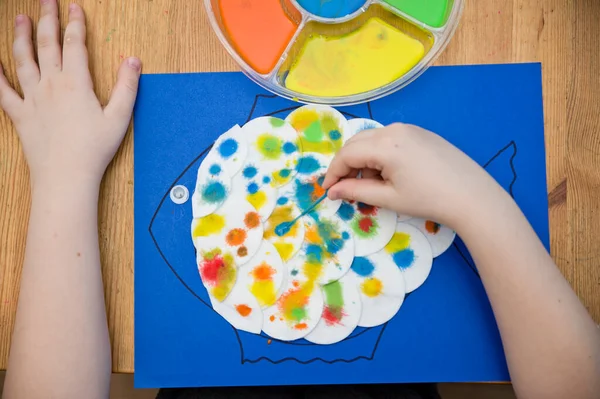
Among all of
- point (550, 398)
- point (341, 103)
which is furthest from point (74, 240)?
point (550, 398)

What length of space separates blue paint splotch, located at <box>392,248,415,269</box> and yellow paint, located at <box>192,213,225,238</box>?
0.25 m

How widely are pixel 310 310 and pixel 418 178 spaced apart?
234 mm

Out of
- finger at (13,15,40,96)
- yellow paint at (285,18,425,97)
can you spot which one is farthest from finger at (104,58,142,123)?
yellow paint at (285,18,425,97)

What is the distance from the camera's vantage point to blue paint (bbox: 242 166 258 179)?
2.26 ft

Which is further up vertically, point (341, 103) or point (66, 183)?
point (341, 103)

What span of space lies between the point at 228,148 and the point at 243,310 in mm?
231

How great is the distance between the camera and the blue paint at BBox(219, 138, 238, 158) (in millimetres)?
686

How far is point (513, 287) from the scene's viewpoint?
0.60m

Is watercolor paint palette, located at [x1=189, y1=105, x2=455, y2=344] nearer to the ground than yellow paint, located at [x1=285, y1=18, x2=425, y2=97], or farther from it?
nearer to the ground

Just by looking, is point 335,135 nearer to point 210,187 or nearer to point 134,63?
point 210,187

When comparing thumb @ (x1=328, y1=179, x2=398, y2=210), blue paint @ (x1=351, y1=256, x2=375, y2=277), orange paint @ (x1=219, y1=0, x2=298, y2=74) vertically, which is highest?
orange paint @ (x1=219, y1=0, x2=298, y2=74)

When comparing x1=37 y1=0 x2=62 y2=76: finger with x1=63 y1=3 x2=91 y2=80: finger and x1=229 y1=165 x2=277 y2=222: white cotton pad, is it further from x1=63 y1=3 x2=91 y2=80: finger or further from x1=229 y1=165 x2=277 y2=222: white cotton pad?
x1=229 y1=165 x2=277 y2=222: white cotton pad

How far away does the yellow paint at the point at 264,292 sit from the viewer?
665 mm

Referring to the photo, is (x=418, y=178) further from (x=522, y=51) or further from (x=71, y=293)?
(x=71, y=293)
